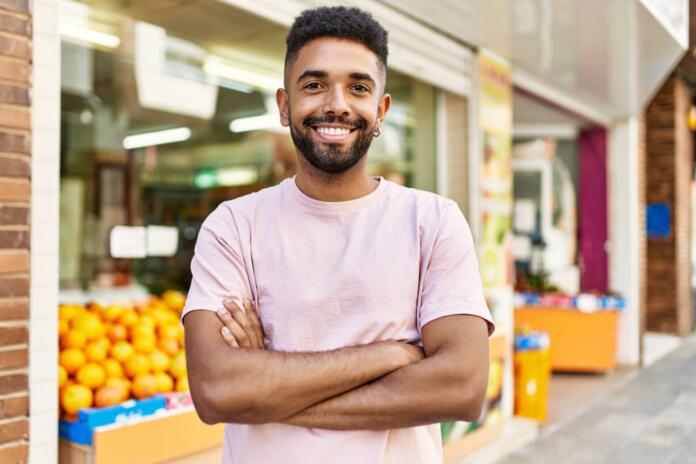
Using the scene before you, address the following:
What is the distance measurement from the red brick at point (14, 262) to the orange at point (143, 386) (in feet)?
2.93

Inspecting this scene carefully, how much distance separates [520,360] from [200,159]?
6.52 meters

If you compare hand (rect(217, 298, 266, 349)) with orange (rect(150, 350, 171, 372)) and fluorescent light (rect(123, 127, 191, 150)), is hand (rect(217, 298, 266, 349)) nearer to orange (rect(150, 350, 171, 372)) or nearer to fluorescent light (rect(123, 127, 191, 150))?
orange (rect(150, 350, 171, 372))

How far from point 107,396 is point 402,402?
186 centimetres

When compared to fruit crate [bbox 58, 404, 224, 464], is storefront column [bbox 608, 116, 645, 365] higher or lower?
higher

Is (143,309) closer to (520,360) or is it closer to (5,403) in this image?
(5,403)

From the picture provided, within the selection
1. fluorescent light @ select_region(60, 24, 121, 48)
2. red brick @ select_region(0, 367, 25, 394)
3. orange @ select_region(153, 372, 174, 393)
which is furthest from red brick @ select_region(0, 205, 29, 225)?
fluorescent light @ select_region(60, 24, 121, 48)

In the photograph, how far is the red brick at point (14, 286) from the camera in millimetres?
2309

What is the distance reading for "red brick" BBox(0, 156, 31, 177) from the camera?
2322 millimetres

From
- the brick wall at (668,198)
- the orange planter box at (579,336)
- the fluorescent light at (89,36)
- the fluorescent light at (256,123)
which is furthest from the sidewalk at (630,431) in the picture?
the fluorescent light at (256,123)

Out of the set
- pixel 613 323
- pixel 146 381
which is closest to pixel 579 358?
pixel 613 323

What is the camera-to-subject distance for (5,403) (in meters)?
2.31

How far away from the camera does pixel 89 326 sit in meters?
3.27

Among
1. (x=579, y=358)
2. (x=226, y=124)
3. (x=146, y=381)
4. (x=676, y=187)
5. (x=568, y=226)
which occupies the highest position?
(x=226, y=124)

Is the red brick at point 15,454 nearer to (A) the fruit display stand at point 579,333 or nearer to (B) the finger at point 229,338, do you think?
(B) the finger at point 229,338
